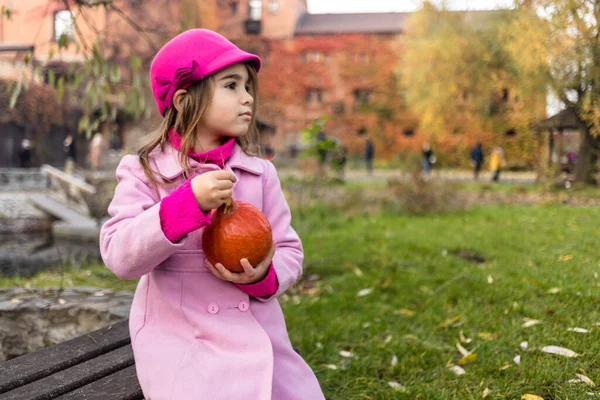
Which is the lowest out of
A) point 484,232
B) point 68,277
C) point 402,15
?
point 68,277

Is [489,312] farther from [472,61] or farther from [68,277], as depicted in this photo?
[472,61]

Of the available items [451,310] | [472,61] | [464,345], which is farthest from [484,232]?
[472,61]

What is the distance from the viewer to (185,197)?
149 cm

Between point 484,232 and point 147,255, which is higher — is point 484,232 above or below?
below

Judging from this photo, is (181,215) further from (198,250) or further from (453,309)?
(453,309)

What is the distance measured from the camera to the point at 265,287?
5.54 ft

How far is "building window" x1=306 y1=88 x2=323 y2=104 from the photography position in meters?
32.6

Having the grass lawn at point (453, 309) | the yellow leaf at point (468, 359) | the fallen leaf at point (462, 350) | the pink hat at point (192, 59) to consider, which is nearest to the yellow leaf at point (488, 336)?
the grass lawn at point (453, 309)

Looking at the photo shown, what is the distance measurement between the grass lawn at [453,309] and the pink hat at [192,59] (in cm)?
160

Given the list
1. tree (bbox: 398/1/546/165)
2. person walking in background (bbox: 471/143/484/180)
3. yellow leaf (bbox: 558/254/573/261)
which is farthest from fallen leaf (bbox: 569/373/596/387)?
person walking in background (bbox: 471/143/484/180)

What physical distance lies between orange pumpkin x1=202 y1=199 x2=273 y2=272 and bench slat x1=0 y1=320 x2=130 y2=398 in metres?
0.81

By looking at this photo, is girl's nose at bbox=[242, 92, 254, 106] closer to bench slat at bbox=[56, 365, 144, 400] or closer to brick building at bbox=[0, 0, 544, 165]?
bench slat at bbox=[56, 365, 144, 400]

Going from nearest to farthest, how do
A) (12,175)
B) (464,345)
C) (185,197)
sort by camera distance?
1. (185,197)
2. (464,345)
3. (12,175)

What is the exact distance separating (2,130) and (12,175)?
6.50 m
